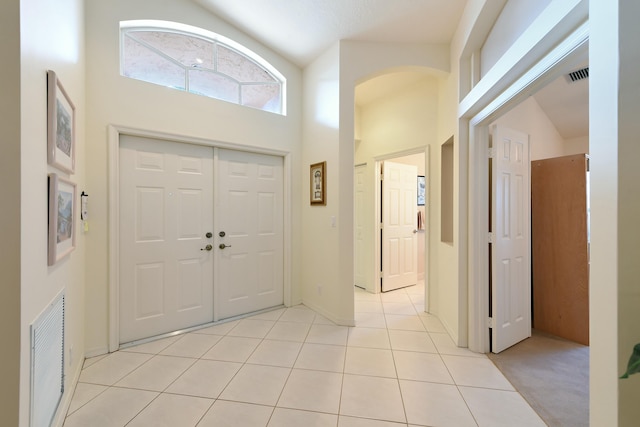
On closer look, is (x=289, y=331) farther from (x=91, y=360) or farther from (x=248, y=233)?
(x=91, y=360)

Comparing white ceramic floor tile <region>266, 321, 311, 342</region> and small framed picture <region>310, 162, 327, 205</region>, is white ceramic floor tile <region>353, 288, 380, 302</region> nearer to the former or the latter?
white ceramic floor tile <region>266, 321, 311, 342</region>

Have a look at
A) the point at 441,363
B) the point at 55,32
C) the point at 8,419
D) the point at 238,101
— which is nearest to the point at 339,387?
the point at 441,363

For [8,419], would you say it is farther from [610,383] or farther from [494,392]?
[494,392]

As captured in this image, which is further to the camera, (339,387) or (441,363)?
(441,363)

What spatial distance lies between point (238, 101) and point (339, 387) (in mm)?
2923

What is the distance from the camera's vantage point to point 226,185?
9.65 ft

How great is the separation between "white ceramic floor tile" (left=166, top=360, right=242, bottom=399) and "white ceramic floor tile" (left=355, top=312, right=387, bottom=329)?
137cm

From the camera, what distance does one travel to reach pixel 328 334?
8.64ft

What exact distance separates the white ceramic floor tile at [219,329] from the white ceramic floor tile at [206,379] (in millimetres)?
526

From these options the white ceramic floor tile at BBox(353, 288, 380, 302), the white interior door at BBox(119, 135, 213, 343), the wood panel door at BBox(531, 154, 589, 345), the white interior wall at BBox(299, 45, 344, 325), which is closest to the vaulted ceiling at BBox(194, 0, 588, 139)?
the white interior wall at BBox(299, 45, 344, 325)

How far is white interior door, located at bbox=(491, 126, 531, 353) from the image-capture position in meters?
2.30

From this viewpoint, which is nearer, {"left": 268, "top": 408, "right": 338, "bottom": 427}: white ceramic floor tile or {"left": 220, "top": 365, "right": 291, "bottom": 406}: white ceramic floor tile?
{"left": 268, "top": 408, "right": 338, "bottom": 427}: white ceramic floor tile

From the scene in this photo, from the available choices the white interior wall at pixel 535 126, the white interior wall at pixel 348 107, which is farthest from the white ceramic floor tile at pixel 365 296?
the white interior wall at pixel 535 126

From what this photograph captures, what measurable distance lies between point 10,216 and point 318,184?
2461mm
